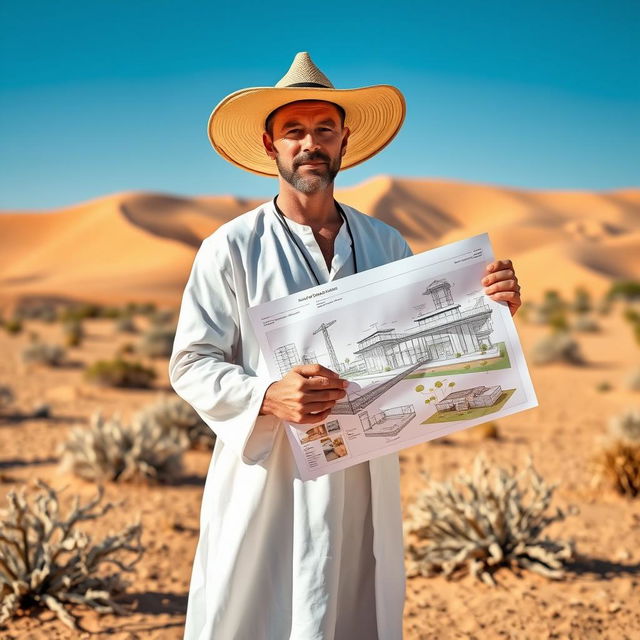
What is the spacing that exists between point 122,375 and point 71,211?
3427 inches

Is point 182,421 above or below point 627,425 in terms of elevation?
above

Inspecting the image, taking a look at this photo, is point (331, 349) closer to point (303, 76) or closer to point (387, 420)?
point (387, 420)

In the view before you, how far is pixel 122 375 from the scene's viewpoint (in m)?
12.5

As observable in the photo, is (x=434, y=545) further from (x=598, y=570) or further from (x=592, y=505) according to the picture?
(x=592, y=505)

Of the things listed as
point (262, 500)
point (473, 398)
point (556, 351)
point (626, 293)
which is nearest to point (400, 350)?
point (473, 398)

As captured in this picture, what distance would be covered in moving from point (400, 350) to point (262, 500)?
666 millimetres

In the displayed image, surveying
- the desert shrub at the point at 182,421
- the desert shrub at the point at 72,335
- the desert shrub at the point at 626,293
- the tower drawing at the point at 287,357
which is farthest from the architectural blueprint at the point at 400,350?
the desert shrub at the point at 626,293

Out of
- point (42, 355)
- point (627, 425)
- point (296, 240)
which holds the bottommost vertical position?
point (296, 240)

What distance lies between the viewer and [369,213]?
8894 cm

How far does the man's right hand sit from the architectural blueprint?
8cm

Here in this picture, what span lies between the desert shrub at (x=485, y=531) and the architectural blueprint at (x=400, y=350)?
2.29 metres

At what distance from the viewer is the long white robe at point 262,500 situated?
237 centimetres

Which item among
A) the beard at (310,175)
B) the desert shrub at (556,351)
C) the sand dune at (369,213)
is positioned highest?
the sand dune at (369,213)

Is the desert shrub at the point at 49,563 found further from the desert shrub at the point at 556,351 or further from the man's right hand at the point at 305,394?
the desert shrub at the point at 556,351
